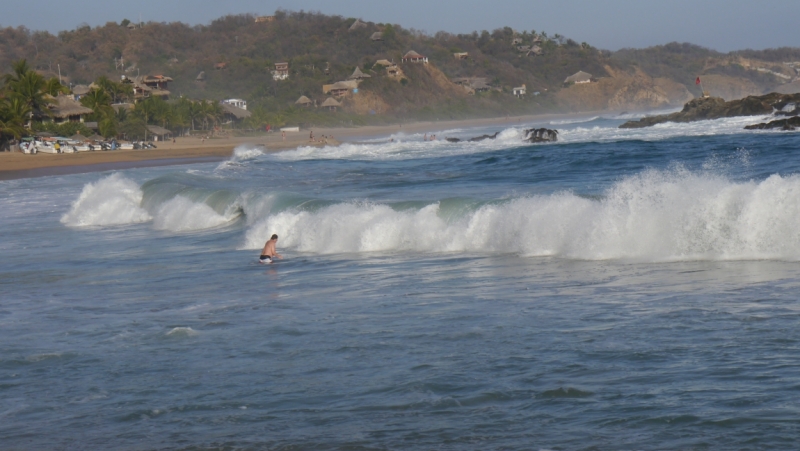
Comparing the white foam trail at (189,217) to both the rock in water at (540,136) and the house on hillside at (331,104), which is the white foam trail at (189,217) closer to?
the rock in water at (540,136)

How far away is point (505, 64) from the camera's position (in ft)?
502

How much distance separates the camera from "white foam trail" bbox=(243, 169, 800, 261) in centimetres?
1171

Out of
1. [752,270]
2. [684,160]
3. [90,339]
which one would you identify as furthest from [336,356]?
[684,160]

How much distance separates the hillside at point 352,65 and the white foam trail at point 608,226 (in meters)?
80.2

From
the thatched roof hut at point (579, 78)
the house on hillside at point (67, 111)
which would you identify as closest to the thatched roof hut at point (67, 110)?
the house on hillside at point (67, 111)

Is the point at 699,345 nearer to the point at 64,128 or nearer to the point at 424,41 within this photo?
the point at 64,128

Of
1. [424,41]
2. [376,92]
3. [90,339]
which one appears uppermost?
[424,41]

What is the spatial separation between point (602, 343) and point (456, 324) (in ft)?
5.70

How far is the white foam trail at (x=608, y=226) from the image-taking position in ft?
38.4

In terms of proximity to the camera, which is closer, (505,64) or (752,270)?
(752,270)

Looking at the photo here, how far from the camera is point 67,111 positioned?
6644 centimetres

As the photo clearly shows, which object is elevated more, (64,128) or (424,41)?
(424,41)

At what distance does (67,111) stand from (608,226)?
61.3m

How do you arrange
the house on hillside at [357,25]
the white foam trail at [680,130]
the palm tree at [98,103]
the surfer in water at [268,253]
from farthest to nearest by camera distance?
1. the house on hillside at [357,25]
2. the palm tree at [98,103]
3. the white foam trail at [680,130]
4. the surfer in water at [268,253]
